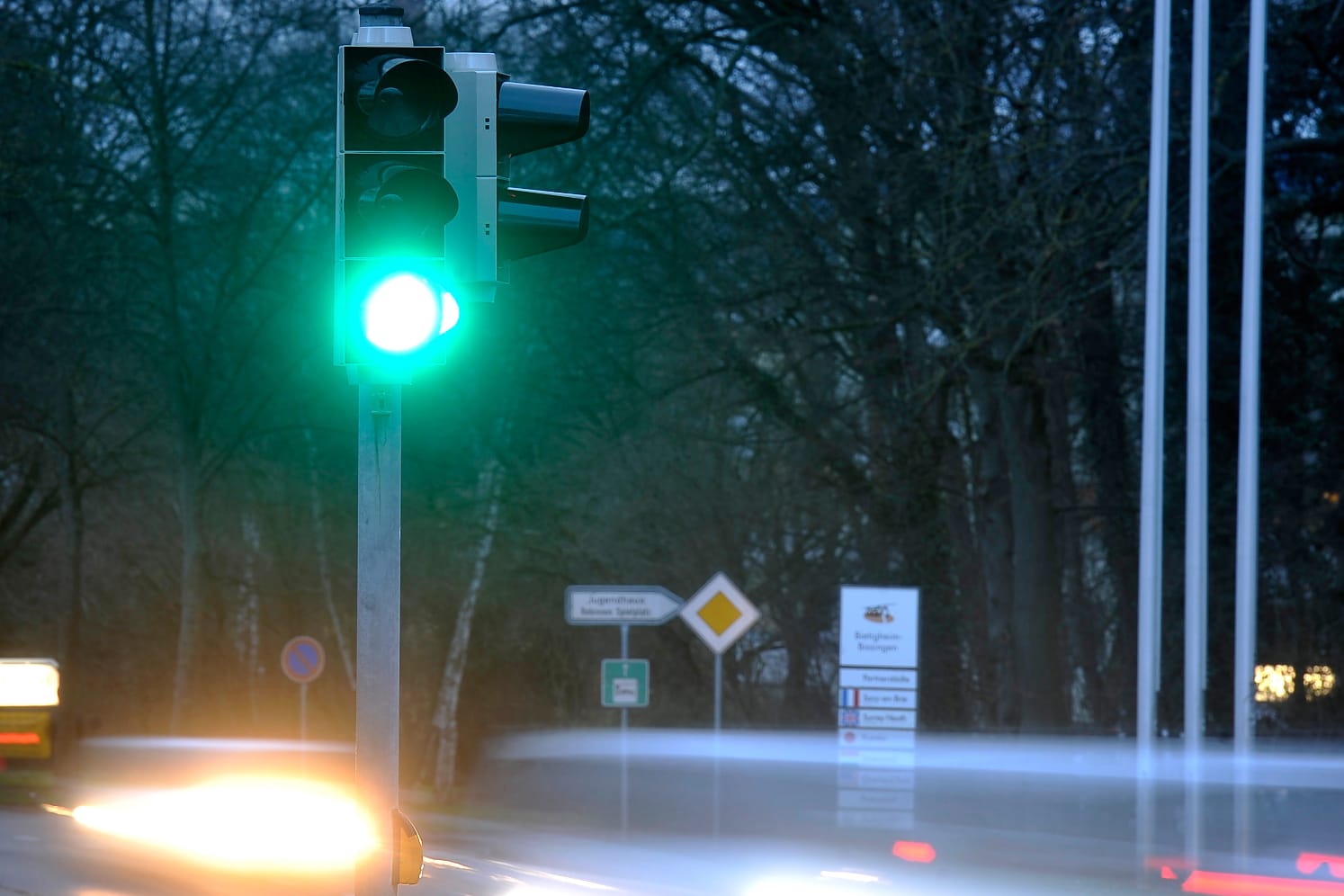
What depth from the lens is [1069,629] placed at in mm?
32750

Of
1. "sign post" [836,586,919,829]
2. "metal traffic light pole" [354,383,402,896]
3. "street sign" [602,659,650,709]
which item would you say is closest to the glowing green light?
"metal traffic light pole" [354,383,402,896]

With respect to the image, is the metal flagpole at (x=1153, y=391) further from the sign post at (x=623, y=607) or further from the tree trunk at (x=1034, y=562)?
the sign post at (x=623, y=607)

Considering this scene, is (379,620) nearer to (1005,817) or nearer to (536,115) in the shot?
(536,115)

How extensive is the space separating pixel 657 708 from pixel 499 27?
20796mm

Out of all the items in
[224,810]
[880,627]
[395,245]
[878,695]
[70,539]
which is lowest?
[224,810]

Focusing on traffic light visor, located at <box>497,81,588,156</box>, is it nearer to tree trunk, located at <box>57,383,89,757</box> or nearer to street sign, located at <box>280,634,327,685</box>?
street sign, located at <box>280,634,327,685</box>

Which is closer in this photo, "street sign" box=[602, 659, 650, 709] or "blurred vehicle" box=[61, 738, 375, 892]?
"blurred vehicle" box=[61, 738, 375, 892]

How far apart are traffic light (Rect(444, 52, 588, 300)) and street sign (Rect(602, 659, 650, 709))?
48.3 feet

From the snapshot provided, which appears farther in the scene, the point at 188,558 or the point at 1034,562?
the point at 188,558

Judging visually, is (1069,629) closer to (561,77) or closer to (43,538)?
(561,77)

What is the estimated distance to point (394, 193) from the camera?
5.83 metres

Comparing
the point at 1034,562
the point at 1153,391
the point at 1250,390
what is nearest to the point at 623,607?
the point at 1153,391

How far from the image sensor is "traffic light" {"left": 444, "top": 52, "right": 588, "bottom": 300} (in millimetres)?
6078

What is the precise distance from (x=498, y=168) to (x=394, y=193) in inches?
18.6
